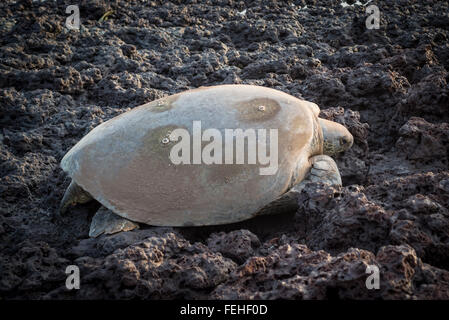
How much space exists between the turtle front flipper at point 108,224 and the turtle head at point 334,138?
5.08 feet

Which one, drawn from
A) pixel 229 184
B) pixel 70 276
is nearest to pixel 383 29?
pixel 229 184

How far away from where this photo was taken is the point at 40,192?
3.47m

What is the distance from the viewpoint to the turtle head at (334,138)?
344cm

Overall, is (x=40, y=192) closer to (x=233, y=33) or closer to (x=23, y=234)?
(x=23, y=234)

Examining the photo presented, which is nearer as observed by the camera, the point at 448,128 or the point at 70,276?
the point at 70,276

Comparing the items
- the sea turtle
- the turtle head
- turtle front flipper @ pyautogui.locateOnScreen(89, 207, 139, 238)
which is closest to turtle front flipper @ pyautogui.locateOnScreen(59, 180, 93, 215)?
the sea turtle

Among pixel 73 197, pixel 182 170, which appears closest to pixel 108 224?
pixel 73 197

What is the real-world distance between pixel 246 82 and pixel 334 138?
1.40 meters

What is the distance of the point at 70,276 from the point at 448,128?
2898mm

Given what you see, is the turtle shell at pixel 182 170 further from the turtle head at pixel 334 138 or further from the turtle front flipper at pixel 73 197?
the turtle head at pixel 334 138

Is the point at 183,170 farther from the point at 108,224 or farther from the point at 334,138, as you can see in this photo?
the point at 334,138

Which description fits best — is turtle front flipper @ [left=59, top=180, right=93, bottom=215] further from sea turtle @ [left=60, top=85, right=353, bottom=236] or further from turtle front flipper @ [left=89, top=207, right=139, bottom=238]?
turtle front flipper @ [left=89, top=207, right=139, bottom=238]

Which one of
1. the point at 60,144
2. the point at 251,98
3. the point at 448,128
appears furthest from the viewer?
the point at 60,144
